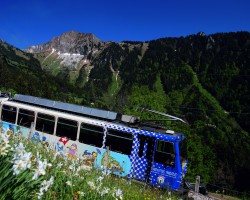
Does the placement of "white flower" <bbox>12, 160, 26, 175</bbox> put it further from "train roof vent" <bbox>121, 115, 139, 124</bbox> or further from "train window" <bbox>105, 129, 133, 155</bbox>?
"train roof vent" <bbox>121, 115, 139, 124</bbox>

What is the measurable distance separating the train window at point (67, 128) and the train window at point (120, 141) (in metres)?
2.21

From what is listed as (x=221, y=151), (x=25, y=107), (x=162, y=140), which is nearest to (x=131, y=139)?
(x=162, y=140)

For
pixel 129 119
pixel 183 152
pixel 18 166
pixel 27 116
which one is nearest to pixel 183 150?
pixel 183 152

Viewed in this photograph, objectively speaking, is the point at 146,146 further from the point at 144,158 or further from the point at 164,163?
the point at 164,163

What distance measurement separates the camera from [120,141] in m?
18.3

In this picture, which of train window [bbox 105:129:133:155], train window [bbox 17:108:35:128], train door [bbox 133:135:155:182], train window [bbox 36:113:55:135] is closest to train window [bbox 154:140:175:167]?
train door [bbox 133:135:155:182]

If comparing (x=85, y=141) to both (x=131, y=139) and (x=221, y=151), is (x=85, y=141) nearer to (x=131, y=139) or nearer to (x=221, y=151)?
(x=131, y=139)

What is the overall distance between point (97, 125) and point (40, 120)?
13.6 ft

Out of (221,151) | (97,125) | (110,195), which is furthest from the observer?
(221,151)

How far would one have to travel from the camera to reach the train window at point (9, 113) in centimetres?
2231

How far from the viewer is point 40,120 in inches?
826

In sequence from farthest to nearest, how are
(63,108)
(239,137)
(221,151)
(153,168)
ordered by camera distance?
1. (239,137)
2. (221,151)
3. (63,108)
4. (153,168)

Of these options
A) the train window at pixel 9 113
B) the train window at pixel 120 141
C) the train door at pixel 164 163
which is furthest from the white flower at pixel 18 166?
A: the train window at pixel 9 113

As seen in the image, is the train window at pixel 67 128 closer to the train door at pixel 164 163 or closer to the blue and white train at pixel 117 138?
the blue and white train at pixel 117 138
